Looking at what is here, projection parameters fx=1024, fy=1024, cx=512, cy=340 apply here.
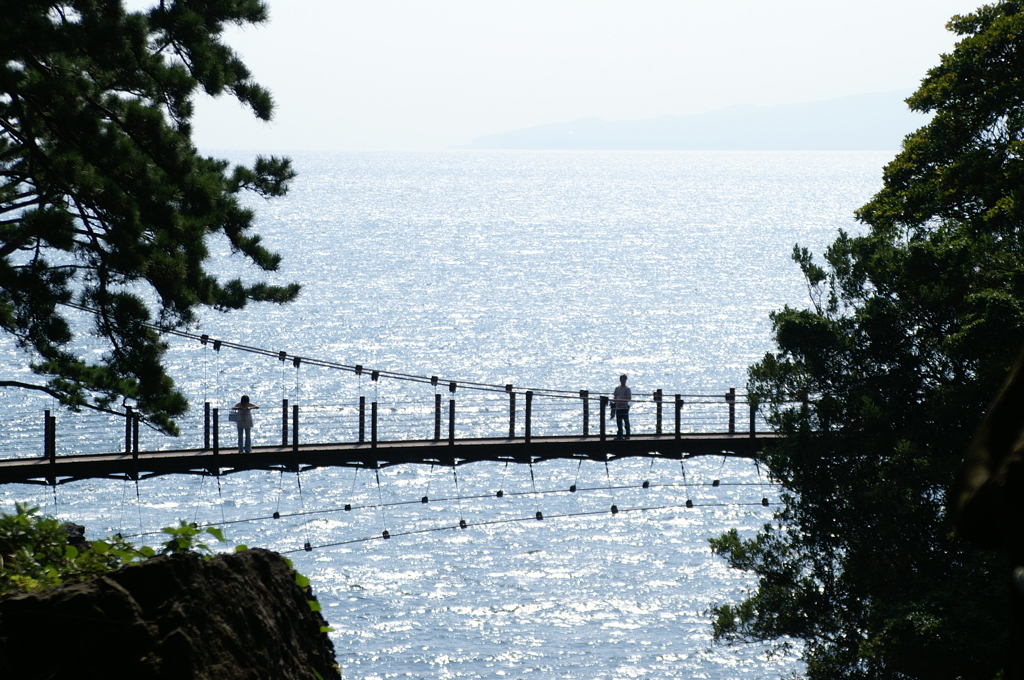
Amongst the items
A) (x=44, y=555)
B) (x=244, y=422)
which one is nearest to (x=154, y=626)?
(x=44, y=555)

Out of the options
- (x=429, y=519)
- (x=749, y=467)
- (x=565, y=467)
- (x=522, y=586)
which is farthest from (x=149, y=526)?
(x=749, y=467)

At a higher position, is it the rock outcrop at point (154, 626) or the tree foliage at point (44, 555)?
the tree foliage at point (44, 555)

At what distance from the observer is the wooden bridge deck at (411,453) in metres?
13.9

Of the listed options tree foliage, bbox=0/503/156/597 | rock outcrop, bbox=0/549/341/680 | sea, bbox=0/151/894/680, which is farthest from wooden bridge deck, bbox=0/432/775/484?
rock outcrop, bbox=0/549/341/680

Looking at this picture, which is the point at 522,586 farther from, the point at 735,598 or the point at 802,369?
the point at 802,369

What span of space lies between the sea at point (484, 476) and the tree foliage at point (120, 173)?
3.57 m

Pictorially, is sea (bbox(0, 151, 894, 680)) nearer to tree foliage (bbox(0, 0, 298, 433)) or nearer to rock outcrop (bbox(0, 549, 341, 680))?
tree foliage (bbox(0, 0, 298, 433))

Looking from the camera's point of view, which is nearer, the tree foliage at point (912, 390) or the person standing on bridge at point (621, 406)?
the tree foliage at point (912, 390)

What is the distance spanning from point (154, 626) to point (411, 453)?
444 inches

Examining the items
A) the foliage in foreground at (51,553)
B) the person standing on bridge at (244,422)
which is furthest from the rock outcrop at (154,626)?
the person standing on bridge at (244,422)

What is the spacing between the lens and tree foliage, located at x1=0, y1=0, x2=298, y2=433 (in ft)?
22.3

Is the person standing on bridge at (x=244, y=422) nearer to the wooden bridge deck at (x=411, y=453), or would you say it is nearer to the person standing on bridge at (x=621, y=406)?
the wooden bridge deck at (x=411, y=453)

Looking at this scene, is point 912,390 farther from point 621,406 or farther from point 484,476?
point 484,476

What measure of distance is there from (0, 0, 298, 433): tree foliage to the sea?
3.57 m
